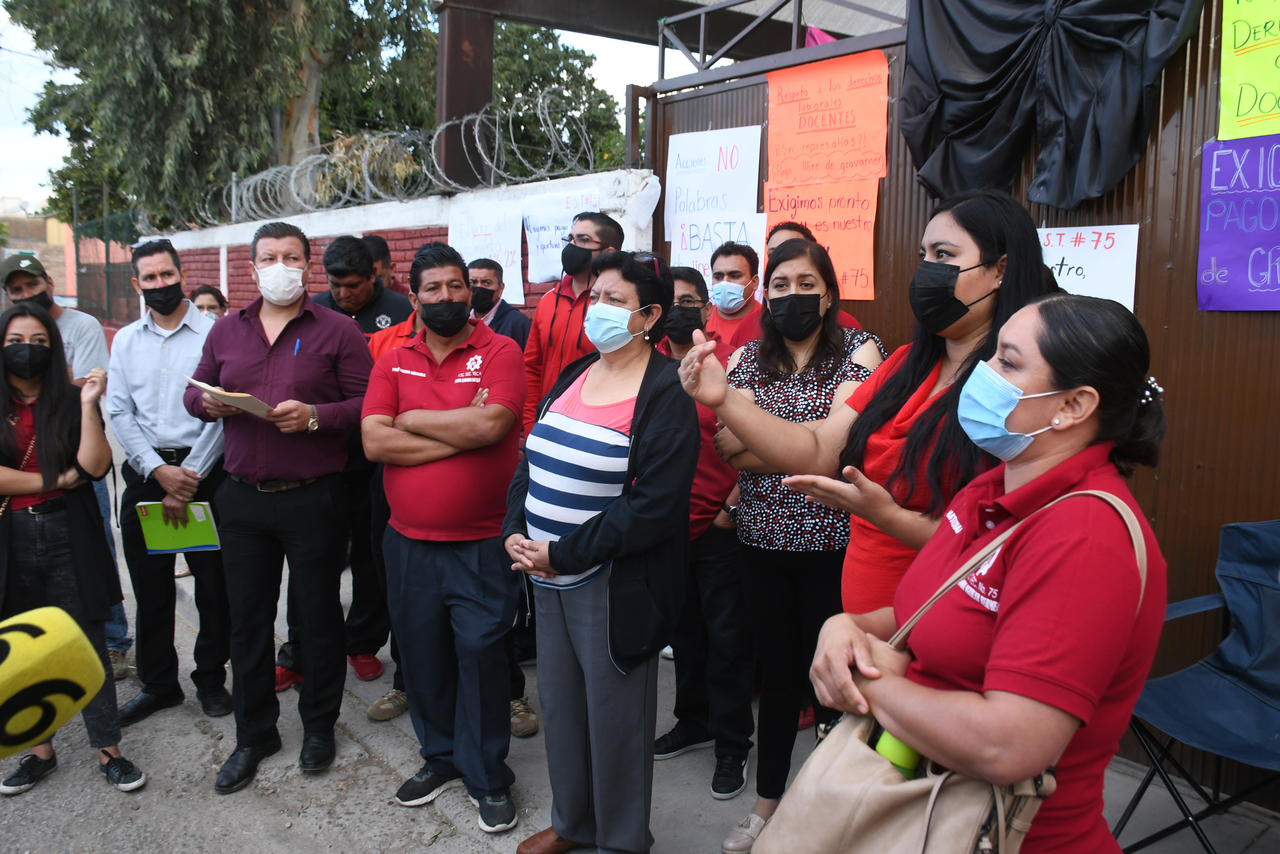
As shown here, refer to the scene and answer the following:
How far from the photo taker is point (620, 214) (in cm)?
553

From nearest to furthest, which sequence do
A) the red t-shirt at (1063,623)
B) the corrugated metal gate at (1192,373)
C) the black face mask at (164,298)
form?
the red t-shirt at (1063,623) → the corrugated metal gate at (1192,373) → the black face mask at (164,298)

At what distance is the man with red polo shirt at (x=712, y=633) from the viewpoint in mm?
3412

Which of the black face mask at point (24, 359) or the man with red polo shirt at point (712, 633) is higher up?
the black face mask at point (24, 359)

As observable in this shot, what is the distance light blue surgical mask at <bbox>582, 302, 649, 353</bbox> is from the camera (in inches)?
108

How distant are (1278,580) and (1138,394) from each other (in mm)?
1899

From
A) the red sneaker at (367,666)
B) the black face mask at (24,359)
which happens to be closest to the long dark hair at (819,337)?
the red sneaker at (367,666)

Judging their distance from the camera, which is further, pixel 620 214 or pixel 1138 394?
pixel 620 214

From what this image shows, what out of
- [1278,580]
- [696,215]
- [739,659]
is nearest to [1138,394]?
[1278,580]

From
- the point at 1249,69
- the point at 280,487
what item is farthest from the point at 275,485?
the point at 1249,69

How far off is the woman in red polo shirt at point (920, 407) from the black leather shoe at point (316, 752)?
2431 millimetres

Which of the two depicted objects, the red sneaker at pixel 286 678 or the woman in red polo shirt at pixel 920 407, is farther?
the red sneaker at pixel 286 678

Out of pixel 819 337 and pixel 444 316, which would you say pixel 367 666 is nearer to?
pixel 444 316

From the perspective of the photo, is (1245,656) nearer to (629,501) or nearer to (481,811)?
(629,501)

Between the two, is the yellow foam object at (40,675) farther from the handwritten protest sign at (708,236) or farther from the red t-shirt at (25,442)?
the handwritten protest sign at (708,236)
